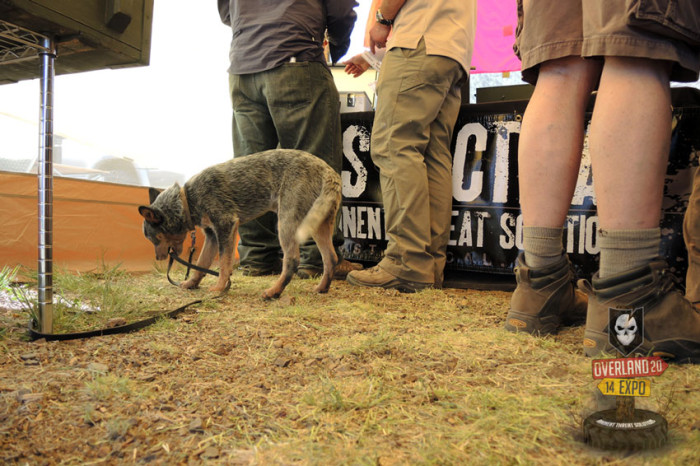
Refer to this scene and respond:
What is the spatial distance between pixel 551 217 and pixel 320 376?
3.12 feet

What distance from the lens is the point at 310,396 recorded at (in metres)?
0.98

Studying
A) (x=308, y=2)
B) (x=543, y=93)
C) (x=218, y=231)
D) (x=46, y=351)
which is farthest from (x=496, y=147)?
(x=46, y=351)

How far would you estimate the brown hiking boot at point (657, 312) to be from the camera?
1214 mm

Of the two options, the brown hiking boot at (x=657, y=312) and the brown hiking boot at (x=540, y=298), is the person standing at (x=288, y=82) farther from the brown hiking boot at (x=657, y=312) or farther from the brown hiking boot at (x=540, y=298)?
the brown hiking boot at (x=657, y=312)

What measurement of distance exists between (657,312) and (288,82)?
2.44 metres

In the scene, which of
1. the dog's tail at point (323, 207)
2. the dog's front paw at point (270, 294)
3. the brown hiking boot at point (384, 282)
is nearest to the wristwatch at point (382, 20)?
the dog's tail at point (323, 207)

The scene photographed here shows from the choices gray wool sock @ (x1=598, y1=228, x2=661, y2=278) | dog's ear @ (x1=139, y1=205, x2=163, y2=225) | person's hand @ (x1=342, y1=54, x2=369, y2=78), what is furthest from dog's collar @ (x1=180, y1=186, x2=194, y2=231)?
gray wool sock @ (x1=598, y1=228, x2=661, y2=278)

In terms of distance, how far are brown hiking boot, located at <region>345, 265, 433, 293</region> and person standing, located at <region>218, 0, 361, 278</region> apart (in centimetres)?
42

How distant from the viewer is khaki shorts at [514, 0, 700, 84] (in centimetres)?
114

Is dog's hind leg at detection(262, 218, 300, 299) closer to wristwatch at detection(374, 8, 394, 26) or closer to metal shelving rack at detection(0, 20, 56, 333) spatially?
metal shelving rack at detection(0, 20, 56, 333)

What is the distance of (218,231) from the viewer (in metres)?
2.58

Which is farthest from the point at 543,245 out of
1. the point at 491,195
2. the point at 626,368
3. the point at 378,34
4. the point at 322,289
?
the point at 378,34

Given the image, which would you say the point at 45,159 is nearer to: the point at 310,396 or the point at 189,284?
the point at 310,396

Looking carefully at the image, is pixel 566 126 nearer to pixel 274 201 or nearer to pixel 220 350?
pixel 220 350
